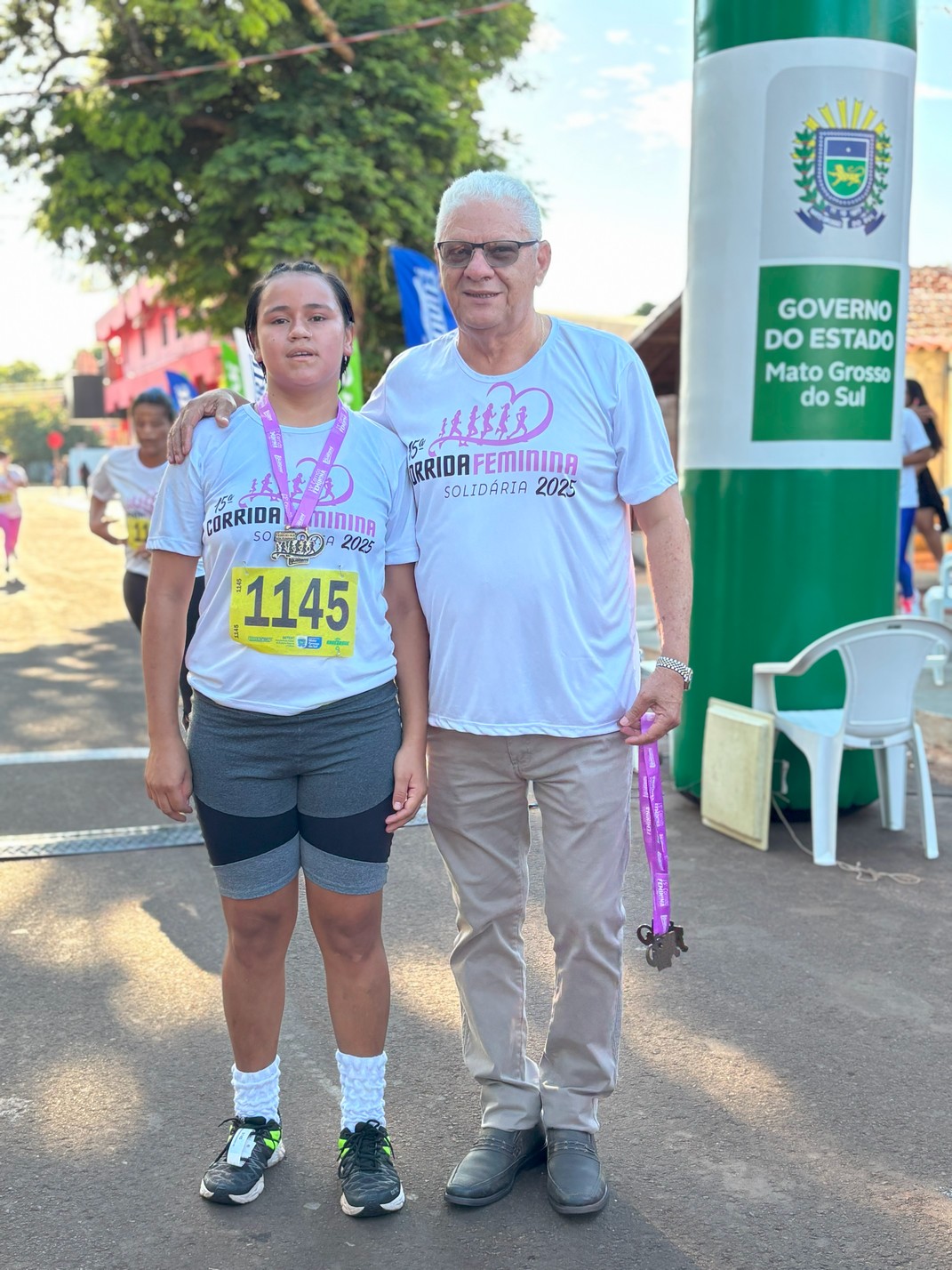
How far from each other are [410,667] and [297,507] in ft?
1.45

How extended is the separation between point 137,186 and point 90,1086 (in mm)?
14132

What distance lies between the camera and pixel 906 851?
531 cm

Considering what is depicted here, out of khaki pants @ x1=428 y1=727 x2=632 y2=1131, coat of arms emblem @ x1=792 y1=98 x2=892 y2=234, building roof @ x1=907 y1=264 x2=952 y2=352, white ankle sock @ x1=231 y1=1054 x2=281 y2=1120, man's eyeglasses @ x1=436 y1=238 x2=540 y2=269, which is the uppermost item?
building roof @ x1=907 y1=264 x2=952 y2=352

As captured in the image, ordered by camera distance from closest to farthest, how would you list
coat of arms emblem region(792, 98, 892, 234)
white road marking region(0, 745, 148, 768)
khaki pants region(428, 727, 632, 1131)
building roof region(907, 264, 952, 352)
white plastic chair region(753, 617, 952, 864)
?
khaki pants region(428, 727, 632, 1131) → white plastic chair region(753, 617, 952, 864) → coat of arms emblem region(792, 98, 892, 234) → white road marking region(0, 745, 148, 768) → building roof region(907, 264, 952, 352)

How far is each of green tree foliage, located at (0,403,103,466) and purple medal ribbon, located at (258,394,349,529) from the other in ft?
448

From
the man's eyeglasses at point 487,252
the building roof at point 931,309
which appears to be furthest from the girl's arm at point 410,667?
the building roof at point 931,309

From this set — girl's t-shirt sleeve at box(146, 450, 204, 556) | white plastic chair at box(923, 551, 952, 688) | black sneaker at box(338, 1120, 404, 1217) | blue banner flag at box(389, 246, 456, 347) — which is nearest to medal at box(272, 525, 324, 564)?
girl's t-shirt sleeve at box(146, 450, 204, 556)

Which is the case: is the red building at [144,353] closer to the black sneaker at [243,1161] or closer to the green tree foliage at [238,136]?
the green tree foliage at [238,136]

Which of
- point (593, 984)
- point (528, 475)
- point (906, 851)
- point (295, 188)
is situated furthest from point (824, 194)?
point (295, 188)

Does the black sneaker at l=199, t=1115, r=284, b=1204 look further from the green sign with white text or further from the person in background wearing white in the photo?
the person in background wearing white

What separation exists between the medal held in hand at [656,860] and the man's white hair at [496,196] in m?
1.15

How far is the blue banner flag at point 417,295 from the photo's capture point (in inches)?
445

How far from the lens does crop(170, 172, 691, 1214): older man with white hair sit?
276 centimetres

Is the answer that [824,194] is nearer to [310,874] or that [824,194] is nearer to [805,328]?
[805,328]
